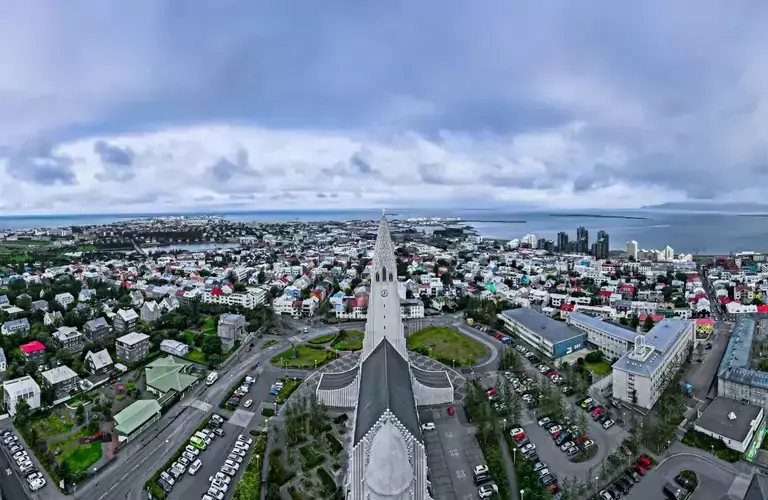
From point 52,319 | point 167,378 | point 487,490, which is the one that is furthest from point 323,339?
point 52,319

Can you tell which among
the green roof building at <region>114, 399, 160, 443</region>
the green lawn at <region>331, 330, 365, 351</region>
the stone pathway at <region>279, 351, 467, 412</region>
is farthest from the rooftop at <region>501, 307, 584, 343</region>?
the green roof building at <region>114, 399, 160, 443</region>

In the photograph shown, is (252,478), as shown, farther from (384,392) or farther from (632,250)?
(632,250)

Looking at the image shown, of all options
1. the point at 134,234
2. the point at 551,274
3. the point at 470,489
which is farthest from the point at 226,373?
the point at 134,234

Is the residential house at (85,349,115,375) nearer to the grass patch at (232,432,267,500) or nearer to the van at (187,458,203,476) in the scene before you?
the van at (187,458,203,476)

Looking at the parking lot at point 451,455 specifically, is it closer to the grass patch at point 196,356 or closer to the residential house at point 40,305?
the grass patch at point 196,356

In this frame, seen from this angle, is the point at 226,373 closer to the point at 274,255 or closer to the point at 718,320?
the point at 718,320

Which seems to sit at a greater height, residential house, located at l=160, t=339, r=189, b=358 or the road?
residential house, located at l=160, t=339, r=189, b=358
